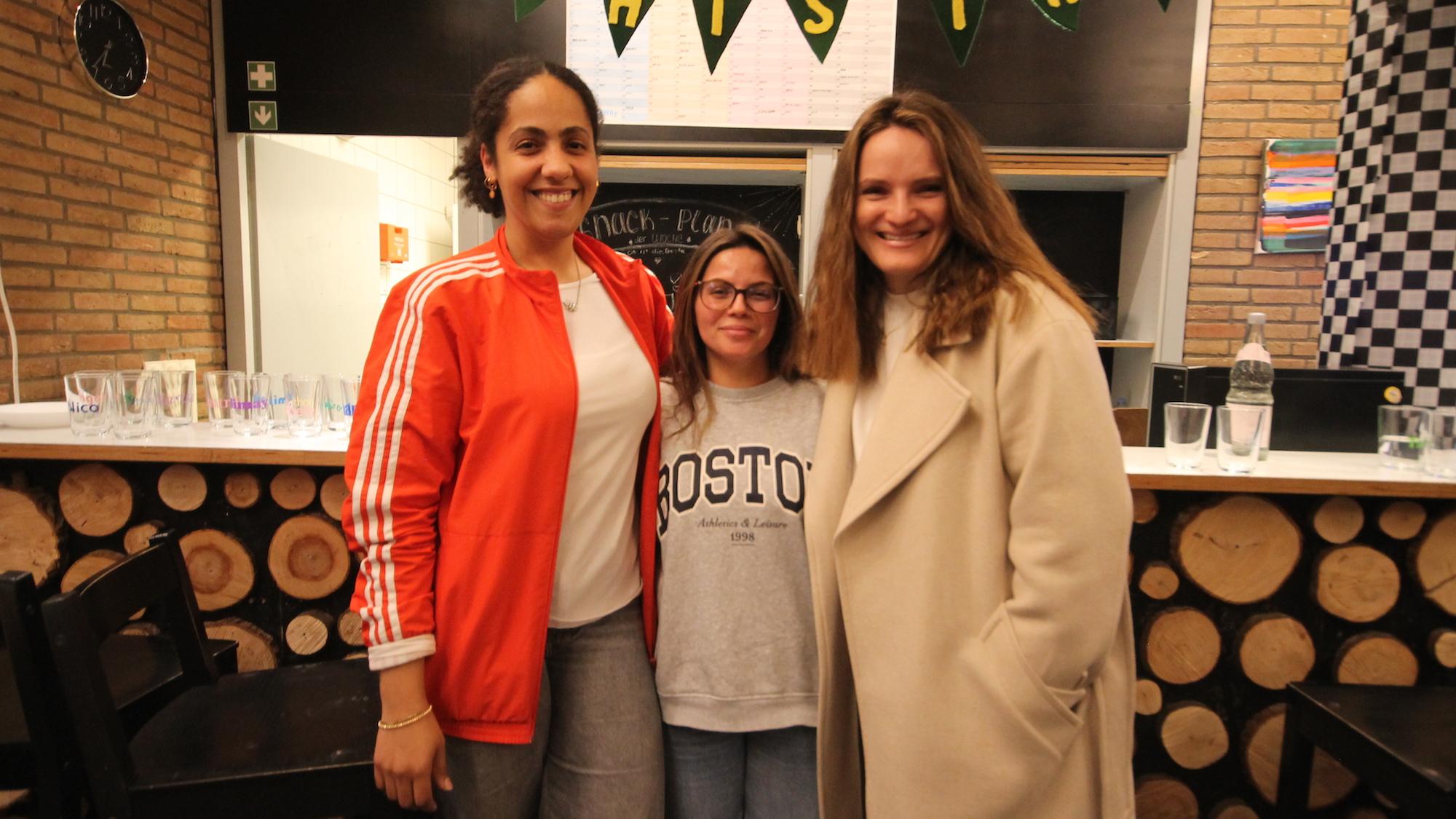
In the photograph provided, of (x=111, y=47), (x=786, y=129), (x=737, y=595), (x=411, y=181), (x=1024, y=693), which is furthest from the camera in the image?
(x=411, y=181)

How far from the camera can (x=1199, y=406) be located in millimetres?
1633

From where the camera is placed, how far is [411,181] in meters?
5.30

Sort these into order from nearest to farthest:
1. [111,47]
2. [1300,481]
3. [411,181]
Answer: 1. [1300,481]
2. [111,47]
3. [411,181]

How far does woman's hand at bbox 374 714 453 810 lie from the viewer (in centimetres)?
112

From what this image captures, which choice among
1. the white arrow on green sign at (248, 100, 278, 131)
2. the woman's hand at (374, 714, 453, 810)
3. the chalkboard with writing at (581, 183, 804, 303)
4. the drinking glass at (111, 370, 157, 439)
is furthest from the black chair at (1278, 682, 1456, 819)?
the white arrow on green sign at (248, 100, 278, 131)

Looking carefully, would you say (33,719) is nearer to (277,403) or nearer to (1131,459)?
(277,403)

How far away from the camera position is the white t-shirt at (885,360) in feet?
4.02

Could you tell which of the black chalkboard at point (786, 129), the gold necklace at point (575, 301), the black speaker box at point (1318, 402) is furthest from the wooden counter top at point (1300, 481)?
the black chalkboard at point (786, 129)

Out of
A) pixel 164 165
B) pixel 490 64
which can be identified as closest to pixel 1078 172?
pixel 490 64

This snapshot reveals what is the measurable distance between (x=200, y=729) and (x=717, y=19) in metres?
1.85

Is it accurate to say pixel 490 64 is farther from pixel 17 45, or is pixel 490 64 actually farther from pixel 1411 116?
pixel 1411 116

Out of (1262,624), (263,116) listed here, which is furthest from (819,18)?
(263,116)

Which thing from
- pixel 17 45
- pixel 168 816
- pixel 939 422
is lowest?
pixel 168 816

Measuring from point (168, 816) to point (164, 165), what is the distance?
306 centimetres
